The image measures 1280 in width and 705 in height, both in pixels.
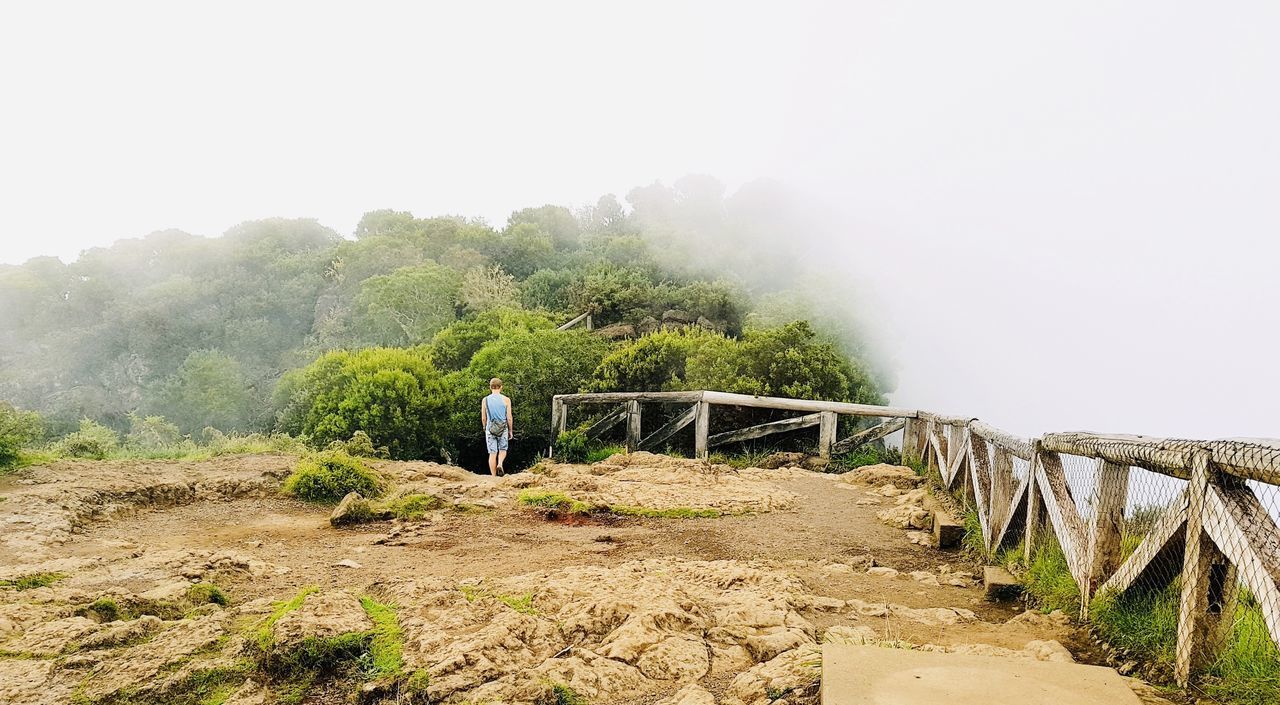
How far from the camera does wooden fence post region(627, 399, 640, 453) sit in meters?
13.1

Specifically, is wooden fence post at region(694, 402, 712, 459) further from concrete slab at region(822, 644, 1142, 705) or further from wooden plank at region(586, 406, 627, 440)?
concrete slab at region(822, 644, 1142, 705)

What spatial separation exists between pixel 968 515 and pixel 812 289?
25.3 m

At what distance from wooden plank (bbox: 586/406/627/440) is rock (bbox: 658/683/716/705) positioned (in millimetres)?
10966

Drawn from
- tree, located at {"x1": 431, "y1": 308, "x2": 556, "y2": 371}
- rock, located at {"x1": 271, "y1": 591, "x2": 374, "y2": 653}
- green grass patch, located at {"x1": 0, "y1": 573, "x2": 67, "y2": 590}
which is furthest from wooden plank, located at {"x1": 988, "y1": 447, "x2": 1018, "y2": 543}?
tree, located at {"x1": 431, "y1": 308, "x2": 556, "y2": 371}

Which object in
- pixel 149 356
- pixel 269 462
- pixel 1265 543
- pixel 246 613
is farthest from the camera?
pixel 149 356

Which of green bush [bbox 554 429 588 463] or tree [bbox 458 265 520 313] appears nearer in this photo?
green bush [bbox 554 429 588 463]

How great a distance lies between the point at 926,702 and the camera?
2221mm

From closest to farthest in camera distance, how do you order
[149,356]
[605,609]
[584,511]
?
[605,609]
[584,511]
[149,356]

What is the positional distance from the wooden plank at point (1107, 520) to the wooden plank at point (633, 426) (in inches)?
390

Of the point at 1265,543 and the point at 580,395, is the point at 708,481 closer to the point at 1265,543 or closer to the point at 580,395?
the point at 580,395

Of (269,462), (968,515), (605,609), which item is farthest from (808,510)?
(269,462)

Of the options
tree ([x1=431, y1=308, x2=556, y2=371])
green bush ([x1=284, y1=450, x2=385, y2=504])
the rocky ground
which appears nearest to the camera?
the rocky ground

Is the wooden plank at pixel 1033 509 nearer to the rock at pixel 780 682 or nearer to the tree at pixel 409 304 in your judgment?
the rock at pixel 780 682

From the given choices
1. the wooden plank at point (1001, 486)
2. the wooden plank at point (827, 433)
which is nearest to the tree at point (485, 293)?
the wooden plank at point (827, 433)
